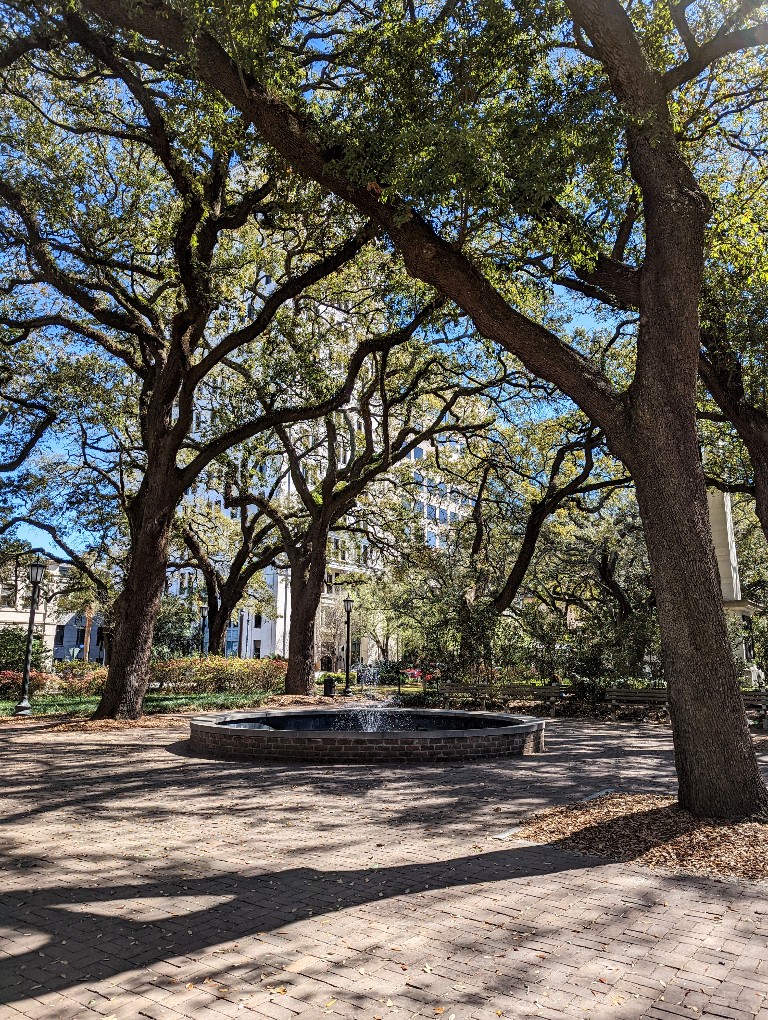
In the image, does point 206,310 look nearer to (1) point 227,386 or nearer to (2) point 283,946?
(1) point 227,386

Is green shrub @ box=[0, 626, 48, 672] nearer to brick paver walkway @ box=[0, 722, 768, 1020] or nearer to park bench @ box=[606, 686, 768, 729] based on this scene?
park bench @ box=[606, 686, 768, 729]

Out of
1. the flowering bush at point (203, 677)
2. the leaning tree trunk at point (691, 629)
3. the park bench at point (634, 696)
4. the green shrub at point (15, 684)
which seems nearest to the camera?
the leaning tree trunk at point (691, 629)

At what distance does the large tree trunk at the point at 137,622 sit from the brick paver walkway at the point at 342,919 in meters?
7.26

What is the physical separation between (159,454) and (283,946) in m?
13.5

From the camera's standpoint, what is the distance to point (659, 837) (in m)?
6.12

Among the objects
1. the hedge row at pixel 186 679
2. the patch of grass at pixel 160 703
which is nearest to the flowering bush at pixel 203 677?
the hedge row at pixel 186 679

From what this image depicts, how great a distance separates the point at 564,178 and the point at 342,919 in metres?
7.44

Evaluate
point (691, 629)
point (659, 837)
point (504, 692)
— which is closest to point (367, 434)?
point (504, 692)

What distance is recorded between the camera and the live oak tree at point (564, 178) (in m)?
6.66

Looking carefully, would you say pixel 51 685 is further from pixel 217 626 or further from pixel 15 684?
pixel 217 626

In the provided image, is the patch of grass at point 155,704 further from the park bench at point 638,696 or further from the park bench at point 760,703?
the park bench at point 760,703

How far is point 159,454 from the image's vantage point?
16312mm

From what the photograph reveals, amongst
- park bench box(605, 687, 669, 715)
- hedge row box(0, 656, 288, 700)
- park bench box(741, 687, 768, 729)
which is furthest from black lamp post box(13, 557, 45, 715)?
park bench box(741, 687, 768, 729)

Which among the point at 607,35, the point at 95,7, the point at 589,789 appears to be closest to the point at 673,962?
the point at 589,789
